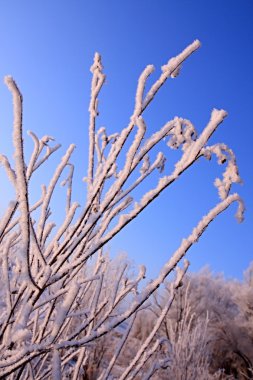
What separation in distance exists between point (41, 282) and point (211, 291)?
19670mm

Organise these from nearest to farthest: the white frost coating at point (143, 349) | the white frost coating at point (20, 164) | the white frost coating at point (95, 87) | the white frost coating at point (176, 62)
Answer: the white frost coating at point (20, 164), the white frost coating at point (176, 62), the white frost coating at point (95, 87), the white frost coating at point (143, 349)

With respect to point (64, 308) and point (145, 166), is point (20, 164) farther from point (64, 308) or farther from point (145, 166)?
point (145, 166)

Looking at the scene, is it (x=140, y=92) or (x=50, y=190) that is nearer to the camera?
(x=140, y=92)

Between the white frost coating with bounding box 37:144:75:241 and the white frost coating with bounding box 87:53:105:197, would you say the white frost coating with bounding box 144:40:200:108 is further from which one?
the white frost coating with bounding box 37:144:75:241

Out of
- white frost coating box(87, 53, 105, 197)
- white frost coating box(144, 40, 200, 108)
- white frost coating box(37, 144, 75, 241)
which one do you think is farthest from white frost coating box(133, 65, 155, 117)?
white frost coating box(37, 144, 75, 241)

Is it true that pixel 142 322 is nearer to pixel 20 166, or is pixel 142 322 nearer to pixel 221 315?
pixel 221 315

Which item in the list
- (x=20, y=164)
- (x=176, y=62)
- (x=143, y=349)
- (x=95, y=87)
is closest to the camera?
(x=20, y=164)

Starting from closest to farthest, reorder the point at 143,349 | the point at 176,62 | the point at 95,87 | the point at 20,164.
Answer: the point at 20,164 < the point at 176,62 < the point at 95,87 < the point at 143,349

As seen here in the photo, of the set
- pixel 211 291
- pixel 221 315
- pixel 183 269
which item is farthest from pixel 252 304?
pixel 183 269

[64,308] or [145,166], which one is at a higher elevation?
[145,166]

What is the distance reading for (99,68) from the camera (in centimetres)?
119

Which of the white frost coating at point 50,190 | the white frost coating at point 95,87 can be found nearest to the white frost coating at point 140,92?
the white frost coating at point 95,87

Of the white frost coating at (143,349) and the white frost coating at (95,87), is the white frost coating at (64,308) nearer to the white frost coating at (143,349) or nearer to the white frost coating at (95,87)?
the white frost coating at (95,87)

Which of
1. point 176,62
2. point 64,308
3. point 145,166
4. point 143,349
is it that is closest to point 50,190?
point 145,166
